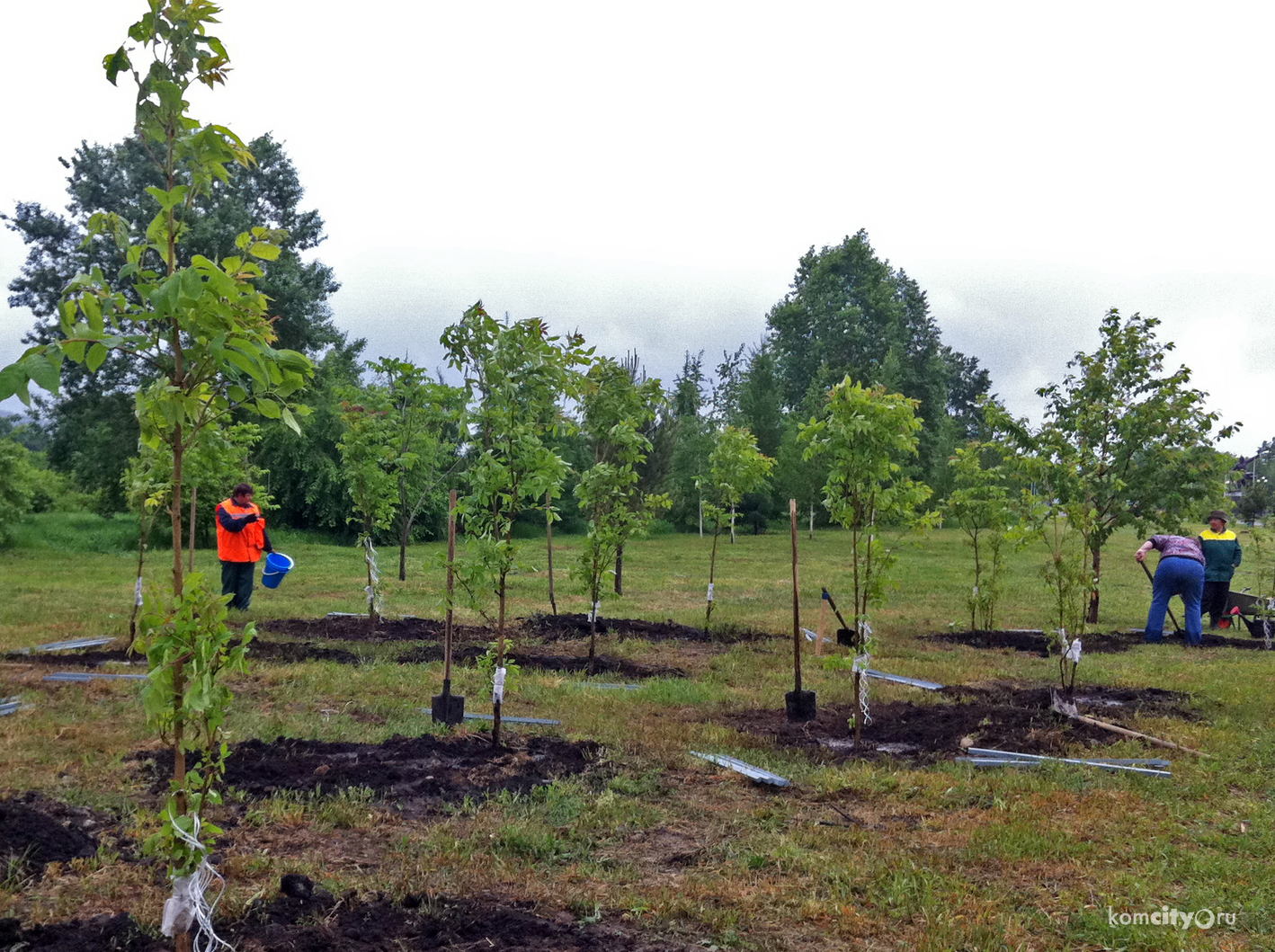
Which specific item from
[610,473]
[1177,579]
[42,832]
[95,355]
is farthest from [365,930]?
[1177,579]

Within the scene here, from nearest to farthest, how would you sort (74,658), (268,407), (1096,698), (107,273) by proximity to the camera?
Answer: (268,407) < (1096,698) < (74,658) < (107,273)

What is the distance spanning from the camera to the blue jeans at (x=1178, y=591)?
11.7 m

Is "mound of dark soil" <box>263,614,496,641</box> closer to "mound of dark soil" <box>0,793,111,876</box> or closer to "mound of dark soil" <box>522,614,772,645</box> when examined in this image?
"mound of dark soil" <box>522,614,772,645</box>

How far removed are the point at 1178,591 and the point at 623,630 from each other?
7.70 metres

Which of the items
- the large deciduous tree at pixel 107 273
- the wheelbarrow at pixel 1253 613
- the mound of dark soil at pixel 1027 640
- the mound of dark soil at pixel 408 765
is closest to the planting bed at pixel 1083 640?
the mound of dark soil at pixel 1027 640

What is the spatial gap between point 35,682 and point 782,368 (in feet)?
158

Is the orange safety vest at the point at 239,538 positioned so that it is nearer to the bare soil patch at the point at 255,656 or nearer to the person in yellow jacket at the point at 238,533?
the person in yellow jacket at the point at 238,533

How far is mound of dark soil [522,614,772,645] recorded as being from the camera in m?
11.9

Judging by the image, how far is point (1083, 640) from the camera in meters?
12.5

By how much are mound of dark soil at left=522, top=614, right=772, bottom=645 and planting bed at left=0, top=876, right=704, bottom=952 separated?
24.8 ft

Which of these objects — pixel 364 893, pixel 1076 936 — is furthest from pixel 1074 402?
pixel 364 893

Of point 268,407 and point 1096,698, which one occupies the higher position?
point 268,407

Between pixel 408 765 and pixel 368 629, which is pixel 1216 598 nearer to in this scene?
pixel 368 629

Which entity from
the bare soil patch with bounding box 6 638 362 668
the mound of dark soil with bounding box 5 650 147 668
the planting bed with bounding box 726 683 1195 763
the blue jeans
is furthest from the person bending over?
the mound of dark soil with bounding box 5 650 147 668
